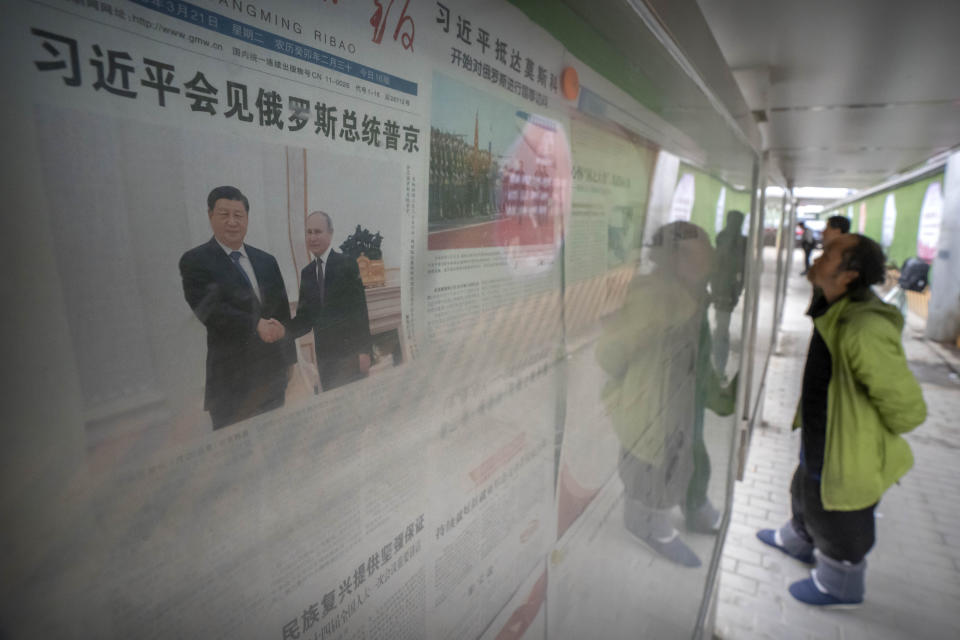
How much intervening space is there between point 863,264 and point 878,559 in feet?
5.45

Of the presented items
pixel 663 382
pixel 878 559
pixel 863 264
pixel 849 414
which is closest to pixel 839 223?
pixel 863 264

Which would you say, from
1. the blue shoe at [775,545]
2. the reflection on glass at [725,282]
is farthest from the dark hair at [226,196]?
the blue shoe at [775,545]

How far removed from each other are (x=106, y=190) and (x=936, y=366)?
298 inches

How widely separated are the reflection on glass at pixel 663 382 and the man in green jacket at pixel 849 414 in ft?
2.43

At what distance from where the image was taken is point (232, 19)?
1.00 ft

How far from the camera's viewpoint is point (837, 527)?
2.29 metres

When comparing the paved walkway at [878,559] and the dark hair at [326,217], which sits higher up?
the dark hair at [326,217]

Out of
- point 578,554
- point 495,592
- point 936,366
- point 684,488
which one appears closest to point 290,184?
point 495,592

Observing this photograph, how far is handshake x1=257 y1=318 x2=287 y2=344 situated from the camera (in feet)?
1.11

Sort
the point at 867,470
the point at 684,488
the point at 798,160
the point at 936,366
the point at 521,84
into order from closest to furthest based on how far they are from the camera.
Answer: the point at 521,84 < the point at 684,488 < the point at 867,470 < the point at 798,160 < the point at 936,366

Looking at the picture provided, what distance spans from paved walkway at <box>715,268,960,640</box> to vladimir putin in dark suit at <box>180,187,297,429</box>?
263 centimetres

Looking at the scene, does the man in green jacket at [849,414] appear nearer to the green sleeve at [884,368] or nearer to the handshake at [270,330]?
the green sleeve at [884,368]

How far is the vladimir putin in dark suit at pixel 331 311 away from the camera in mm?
365

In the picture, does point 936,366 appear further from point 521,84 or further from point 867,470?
point 521,84
